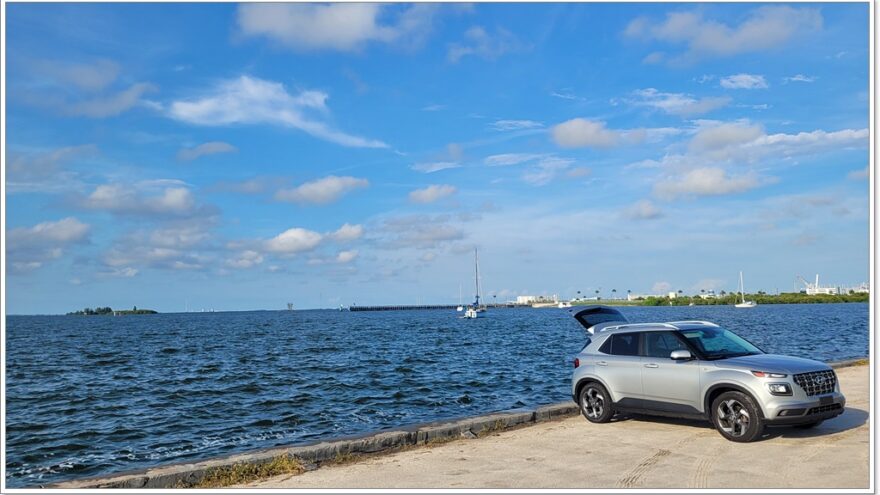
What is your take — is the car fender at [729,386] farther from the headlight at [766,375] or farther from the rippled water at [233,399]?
the rippled water at [233,399]

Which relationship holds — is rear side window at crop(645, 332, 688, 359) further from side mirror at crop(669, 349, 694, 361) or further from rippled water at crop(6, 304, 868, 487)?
rippled water at crop(6, 304, 868, 487)

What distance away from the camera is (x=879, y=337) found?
8.85m

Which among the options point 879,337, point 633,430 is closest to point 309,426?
point 633,430

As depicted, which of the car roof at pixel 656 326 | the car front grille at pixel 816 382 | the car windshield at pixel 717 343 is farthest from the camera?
the car roof at pixel 656 326

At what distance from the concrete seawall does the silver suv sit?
132cm

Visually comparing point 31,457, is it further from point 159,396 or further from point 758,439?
point 758,439

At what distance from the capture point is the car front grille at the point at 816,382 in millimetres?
10375

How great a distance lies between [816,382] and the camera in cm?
1052

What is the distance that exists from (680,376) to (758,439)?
147cm

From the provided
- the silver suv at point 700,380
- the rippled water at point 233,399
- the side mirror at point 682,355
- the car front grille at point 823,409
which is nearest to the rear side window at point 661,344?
the silver suv at point 700,380

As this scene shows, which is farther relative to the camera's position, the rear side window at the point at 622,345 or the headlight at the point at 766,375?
the rear side window at the point at 622,345

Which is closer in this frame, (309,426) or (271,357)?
(309,426)

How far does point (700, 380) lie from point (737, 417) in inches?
29.8

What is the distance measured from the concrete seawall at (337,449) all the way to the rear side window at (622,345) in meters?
2.03
